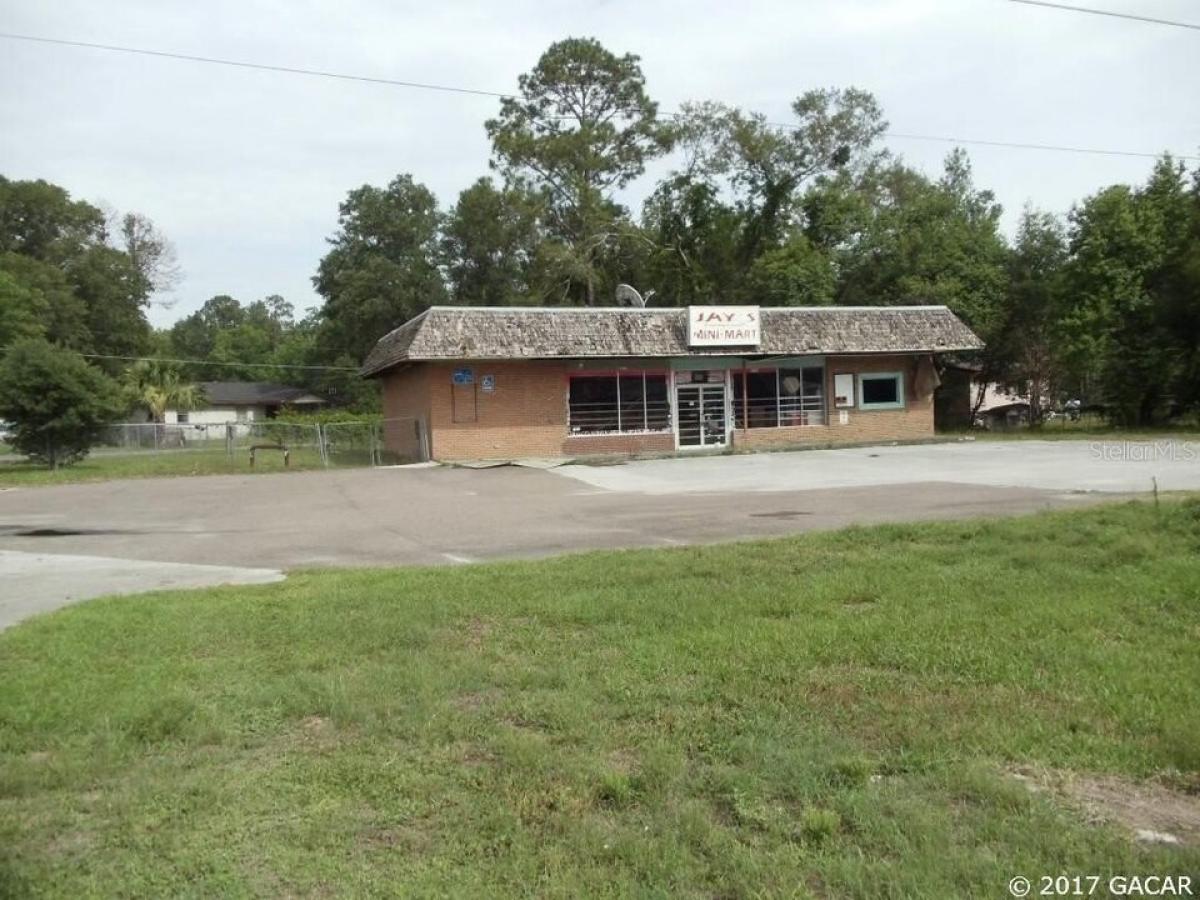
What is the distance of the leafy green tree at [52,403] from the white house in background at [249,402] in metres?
33.8

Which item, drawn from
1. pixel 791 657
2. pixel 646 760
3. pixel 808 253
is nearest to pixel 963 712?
pixel 791 657

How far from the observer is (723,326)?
3241cm

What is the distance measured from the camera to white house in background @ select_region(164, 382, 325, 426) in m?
66.2

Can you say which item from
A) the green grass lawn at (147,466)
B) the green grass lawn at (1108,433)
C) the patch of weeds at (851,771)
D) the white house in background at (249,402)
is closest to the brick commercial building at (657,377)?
the green grass lawn at (1108,433)

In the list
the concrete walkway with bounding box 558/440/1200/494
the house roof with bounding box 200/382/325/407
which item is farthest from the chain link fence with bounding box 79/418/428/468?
the house roof with bounding box 200/382/325/407

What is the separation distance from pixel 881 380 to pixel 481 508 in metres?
22.6

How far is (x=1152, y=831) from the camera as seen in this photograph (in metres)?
3.66

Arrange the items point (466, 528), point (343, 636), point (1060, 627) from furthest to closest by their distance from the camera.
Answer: point (466, 528) → point (343, 636) → point (1060, 627)

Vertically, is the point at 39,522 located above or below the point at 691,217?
below

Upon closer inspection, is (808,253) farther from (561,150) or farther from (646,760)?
(646,760)

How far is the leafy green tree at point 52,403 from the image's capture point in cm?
2983

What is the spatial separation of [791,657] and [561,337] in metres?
25.6

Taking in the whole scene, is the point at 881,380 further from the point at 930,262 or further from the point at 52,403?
the point at 52,403

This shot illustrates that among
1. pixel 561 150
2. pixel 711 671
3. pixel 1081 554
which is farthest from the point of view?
pixel 561 150
